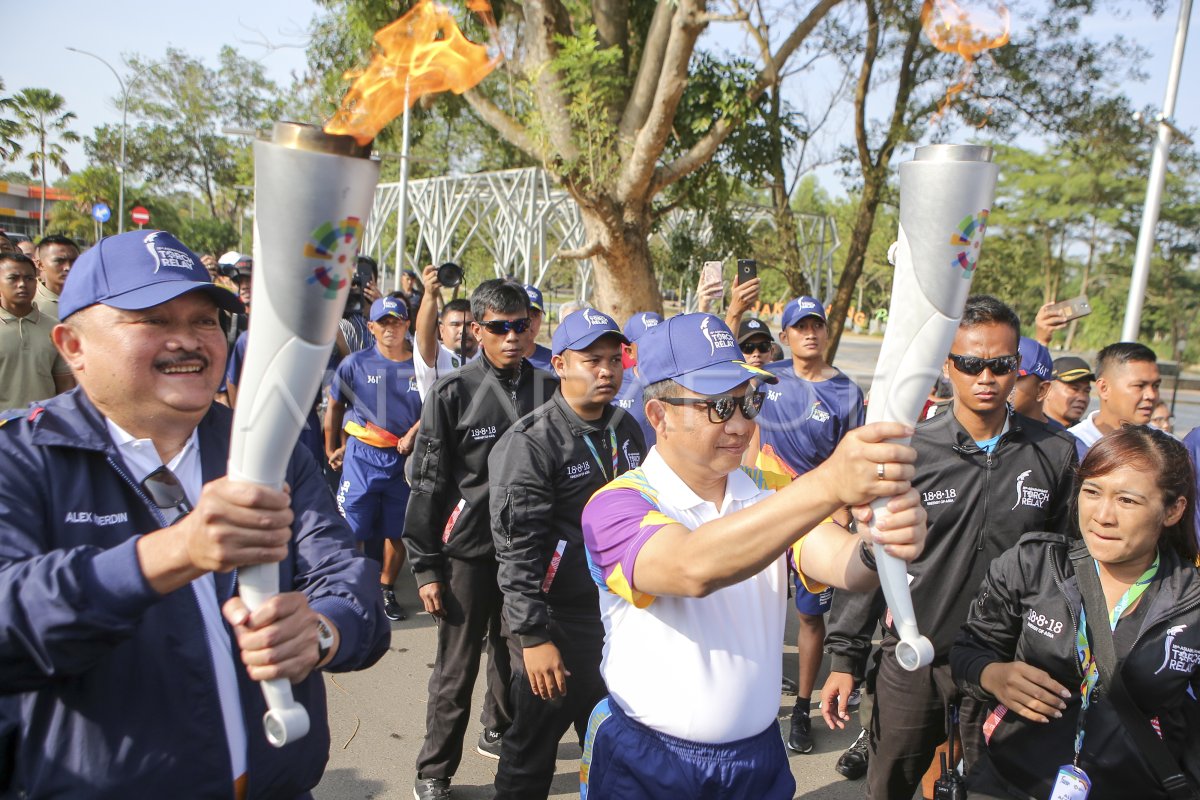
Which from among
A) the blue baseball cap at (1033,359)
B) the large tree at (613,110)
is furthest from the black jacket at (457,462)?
the large tree at (613,110)

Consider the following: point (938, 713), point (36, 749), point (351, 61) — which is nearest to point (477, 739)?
point (938, 713)

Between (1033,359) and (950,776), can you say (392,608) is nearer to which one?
(950,776)

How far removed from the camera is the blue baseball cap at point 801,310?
5398 millimetres

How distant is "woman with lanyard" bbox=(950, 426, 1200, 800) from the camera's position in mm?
2295

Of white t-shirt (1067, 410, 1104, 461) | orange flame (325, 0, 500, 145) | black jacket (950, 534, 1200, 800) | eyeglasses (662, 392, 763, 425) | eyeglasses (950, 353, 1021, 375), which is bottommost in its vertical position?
black jacket (950, 534, 1200, 800)

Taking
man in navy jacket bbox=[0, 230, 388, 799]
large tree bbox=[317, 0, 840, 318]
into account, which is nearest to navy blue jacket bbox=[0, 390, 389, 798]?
man in navy jacket bbox=[0, 230, 388, 799]

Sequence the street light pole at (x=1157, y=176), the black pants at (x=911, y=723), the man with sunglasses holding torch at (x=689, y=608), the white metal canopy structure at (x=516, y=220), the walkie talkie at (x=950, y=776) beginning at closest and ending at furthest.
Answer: the man with sunglasses holding torch at (x=689, y=608) < the walkie talkie at (x=950, y=776) < the black pants at (x=911, y=723) < the street light pole at (x=1157, y=176) < the white metal canopy structure at (x=516, y=220)

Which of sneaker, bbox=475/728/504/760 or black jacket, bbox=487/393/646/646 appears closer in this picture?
black jacket, bbox=487/393/646/646

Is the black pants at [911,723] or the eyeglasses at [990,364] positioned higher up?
the eyeglasses at [990,364]

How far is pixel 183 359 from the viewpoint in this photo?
1833mm

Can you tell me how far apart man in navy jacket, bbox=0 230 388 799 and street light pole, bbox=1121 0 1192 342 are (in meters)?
8.88

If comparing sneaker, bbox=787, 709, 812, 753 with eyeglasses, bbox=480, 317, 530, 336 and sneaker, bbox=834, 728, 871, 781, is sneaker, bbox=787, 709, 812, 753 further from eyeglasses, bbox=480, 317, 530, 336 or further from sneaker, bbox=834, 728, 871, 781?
eyeglasses, bbox=480, 317, 530, 336

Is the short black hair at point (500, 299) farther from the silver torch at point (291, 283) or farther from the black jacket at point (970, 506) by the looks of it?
the silver torch at point (291, 283)

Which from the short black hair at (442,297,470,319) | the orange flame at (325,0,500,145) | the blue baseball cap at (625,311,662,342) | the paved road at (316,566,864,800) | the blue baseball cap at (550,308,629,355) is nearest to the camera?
the orange flame at (325,0,500,145)
